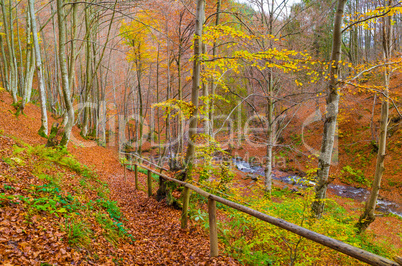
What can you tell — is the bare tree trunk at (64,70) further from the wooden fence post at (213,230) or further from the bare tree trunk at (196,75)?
the wooden fence post at (213,230)

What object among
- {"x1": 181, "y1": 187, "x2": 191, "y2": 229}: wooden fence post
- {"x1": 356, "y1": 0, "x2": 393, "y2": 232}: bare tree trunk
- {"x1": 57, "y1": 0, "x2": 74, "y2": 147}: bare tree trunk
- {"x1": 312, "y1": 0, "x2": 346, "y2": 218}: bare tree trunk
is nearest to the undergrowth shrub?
{"x1": 181, "y1": 187, "x2": 191, "y2": 229}: wooden fence post

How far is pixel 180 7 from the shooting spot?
1041 centimetres

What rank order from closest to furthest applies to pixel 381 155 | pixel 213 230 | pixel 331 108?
pixel 213 230 → pixel 331 108 → pixel 381 155

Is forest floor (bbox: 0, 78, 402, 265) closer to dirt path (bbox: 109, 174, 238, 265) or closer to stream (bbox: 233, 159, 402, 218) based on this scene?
dirt path (bbox: 109, 174, 238, 265)

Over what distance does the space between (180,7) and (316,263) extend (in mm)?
11223

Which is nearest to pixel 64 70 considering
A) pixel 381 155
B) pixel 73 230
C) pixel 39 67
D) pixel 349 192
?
pixel 39 67

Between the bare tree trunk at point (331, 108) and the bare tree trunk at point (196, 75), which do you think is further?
the bare tree trunk at point (331, 108)

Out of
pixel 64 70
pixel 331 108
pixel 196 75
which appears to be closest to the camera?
pixel 196 75

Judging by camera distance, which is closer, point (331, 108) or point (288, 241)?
point (288, 241)

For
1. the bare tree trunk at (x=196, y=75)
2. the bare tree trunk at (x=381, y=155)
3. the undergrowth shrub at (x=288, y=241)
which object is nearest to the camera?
the undergrowth shrub at (x=288, y=241)

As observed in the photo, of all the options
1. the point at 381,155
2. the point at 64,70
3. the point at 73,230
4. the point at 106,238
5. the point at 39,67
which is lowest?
the point at 106,238

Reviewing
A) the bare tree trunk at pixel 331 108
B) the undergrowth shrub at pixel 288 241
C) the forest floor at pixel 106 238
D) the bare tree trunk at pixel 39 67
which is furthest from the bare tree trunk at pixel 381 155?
the bare tree trunk at pixel 39 67

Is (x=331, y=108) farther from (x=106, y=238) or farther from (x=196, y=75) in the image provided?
(x=106, y=238)

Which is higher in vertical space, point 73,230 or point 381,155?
point 381,155
